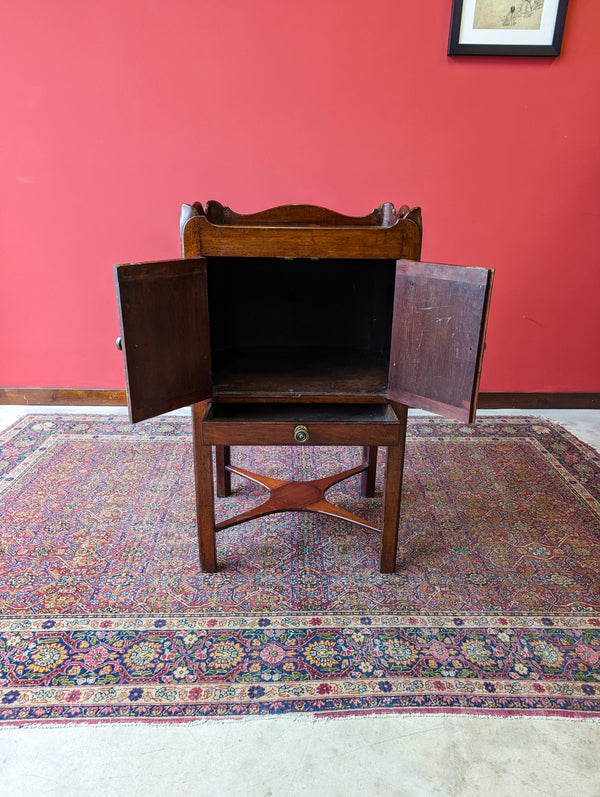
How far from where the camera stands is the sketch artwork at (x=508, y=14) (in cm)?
262

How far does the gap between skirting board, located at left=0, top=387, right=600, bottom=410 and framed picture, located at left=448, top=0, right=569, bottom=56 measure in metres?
1.80

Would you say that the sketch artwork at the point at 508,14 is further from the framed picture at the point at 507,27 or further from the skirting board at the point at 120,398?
the skirting board at the point at 120,398

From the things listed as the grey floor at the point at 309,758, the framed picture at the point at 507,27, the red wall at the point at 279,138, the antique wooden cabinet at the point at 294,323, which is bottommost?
the grey floor at the point at 309,758

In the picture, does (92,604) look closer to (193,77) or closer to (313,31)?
A: (193,77)

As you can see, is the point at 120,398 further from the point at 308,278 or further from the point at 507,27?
the point at 507,27

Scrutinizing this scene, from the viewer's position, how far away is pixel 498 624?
1.66 m

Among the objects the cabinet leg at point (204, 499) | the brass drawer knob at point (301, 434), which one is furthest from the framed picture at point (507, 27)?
the cabinet leg at point (204, 499)

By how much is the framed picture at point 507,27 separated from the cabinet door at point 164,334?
204cm

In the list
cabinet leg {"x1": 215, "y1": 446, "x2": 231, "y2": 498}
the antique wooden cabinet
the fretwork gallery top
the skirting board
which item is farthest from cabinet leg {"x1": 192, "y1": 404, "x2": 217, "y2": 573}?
the skirting board

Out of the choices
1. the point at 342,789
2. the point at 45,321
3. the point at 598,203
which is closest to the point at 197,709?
the point at 342,789

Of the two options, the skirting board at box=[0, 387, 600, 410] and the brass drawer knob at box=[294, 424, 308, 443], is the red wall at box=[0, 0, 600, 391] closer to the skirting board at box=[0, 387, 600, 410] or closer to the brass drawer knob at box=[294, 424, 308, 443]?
the skirting board at box=[0, 387, 600, 410]

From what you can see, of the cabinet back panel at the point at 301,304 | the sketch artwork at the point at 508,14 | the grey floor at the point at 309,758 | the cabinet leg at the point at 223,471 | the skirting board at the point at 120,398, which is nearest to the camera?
the grey floor at the point at 309,758

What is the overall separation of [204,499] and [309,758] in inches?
31.5

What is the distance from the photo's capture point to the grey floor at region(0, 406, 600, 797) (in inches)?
47.5
